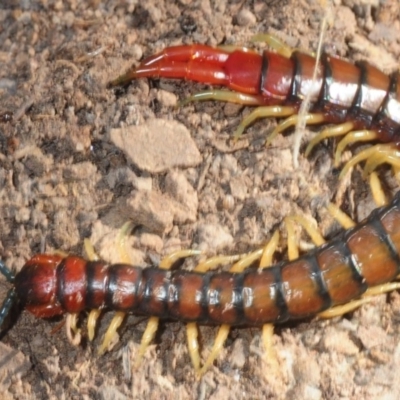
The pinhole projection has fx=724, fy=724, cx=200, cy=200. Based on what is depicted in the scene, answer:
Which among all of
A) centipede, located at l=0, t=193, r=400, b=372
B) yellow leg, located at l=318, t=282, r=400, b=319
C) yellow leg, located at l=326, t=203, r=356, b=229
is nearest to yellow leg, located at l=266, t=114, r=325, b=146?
yellow leg, located at l=326, t=203, r=356, b=229

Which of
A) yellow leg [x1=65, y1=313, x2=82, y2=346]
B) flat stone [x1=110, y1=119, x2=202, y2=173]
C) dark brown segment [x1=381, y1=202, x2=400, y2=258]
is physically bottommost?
yellow leg [x1=65, y1=313, x2=82, y2=346]

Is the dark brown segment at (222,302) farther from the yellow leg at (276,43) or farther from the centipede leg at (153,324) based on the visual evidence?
the yellow leg at (276,43)

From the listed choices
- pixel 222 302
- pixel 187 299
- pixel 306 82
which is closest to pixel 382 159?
pixel 306 82

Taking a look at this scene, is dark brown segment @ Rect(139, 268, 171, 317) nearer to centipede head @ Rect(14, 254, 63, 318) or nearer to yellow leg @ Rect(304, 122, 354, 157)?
centipede head @ Rect(14, 254, 63, 318)

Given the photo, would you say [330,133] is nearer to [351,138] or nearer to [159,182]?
[351,138]

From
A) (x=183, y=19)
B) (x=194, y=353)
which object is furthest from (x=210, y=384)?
(x=183, y=19)

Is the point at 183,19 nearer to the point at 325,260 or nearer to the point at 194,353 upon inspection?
the point at 325,260

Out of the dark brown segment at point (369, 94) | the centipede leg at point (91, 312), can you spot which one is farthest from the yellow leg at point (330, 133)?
the centipede leg at point (91, 312)
